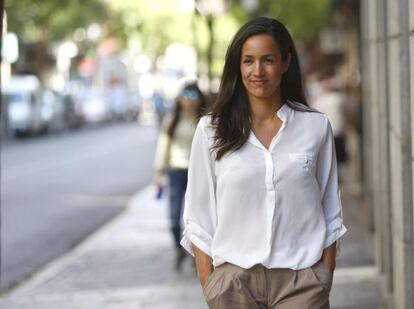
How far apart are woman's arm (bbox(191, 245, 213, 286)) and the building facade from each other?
6.05 ft

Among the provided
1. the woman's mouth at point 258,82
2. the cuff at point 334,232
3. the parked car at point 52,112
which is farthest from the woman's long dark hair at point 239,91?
the parked car at point 52,112

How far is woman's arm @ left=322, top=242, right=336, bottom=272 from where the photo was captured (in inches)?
148

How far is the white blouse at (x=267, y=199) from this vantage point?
370cm

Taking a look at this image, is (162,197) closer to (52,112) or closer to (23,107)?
(23,107)

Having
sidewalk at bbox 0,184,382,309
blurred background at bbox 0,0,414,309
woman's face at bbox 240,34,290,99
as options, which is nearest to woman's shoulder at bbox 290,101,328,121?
woman's face at bbox 240,34,290,99

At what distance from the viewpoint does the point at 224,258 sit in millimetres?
3744

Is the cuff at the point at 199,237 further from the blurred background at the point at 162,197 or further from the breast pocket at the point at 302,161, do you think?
the blurred background at the point at 162,197

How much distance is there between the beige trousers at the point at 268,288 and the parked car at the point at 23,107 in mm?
39088

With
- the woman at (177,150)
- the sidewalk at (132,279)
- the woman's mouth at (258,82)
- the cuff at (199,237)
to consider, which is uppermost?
the woman's mouth at (258,82)

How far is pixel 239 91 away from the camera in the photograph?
12.9ft

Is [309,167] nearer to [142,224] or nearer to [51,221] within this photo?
[142,224]

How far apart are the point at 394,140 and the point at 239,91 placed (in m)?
2.73

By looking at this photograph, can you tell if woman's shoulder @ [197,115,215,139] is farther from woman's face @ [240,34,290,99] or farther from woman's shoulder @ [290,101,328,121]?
woman's shoulder @ [290,101,328,121]

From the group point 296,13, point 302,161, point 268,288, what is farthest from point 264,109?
point 296,13
